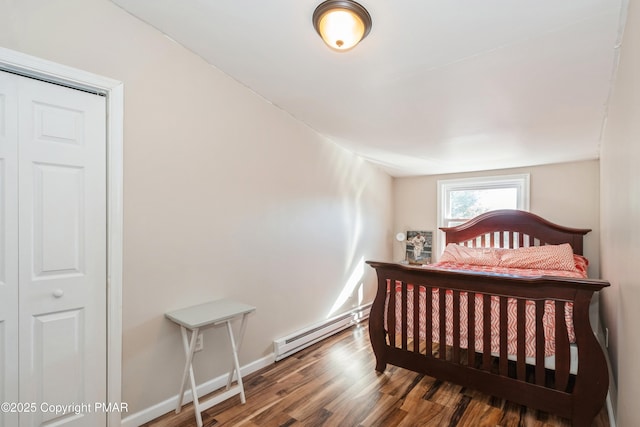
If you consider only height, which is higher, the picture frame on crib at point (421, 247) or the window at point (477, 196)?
the window at point (477, 196)

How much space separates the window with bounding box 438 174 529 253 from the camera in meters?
4.01

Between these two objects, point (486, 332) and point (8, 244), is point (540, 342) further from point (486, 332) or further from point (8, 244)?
point (8, 244)

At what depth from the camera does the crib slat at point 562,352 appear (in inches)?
75.3

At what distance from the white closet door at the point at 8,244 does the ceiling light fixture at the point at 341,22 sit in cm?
161

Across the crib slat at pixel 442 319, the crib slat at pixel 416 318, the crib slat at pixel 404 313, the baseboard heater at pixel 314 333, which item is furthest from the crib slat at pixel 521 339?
the baseboard heater at pixel 314 333

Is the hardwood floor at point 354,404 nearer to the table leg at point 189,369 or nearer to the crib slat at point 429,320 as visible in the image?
the table leg at point 189,369

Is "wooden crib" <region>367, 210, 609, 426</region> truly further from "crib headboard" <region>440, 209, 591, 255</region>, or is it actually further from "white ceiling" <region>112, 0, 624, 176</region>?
"crib headboard" <region>440, 209, 591, 255</region>

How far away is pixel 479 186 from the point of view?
432 centimetres

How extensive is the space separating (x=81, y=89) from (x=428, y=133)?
2729mm

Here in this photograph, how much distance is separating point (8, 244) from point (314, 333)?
2.46m

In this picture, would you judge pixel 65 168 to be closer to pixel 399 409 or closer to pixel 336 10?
pixel 336 10

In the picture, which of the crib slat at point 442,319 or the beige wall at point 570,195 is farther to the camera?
the beige wall at point 570,195

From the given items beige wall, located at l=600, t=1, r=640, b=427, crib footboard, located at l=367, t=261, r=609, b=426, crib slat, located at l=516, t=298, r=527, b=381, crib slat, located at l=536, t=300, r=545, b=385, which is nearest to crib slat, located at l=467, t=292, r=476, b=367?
crib footboard, located at l=367, t=261, r=609, b=426

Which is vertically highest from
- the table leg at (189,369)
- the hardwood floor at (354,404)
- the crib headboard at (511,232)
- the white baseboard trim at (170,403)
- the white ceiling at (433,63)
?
the white ceiling at (433,63)
